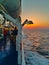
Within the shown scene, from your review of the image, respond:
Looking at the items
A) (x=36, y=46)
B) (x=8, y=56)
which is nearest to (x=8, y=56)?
(x=8, y=56)

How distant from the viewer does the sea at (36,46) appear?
334cm

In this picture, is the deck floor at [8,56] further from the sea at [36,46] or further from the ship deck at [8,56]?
the sea at [36,46]

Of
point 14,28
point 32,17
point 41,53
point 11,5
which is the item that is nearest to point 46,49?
point 41,53

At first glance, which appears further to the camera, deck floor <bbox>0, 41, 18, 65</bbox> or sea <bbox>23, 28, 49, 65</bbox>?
sea <bbox>23, 28, 49, 65</bbox>

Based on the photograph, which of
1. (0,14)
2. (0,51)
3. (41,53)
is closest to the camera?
(0,14)

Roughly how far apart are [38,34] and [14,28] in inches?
22.7

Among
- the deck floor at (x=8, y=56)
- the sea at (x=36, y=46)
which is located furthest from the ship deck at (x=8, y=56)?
the sea at (x=36, y=46)

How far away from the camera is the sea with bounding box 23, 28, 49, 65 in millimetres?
3337

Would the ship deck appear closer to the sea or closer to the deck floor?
the deck floor

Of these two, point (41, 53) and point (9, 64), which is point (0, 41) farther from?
point (41, 53)

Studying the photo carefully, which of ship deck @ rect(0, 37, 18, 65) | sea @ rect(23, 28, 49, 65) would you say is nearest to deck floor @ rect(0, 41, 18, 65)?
ship deck @ rect(0, 37, 18, 65)

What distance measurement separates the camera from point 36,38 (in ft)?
11.3

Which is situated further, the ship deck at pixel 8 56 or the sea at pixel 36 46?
the sea at pixel 36 46

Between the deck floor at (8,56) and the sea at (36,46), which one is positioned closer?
the deck floor at (8,56)
